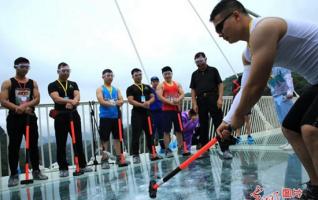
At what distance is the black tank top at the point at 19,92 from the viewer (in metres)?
4.52

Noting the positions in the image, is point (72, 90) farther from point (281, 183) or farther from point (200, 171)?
point (281, 183)

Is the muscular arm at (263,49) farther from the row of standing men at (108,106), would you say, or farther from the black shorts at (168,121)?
the black shorts at (168,121)

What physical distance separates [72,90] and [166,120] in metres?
1.72

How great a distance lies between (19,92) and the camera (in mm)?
4570

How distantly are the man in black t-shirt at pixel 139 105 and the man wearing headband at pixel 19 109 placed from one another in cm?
157

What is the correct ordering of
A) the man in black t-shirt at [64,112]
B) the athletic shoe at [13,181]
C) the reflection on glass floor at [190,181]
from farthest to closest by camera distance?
the man in black t-shirt at [64,112] < the athletic shoe at [13,181] < the reflection on glass floor at [190,181]

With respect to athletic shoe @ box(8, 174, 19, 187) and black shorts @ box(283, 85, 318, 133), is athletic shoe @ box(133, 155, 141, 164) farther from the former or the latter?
black shorts @ box(283, 85, 318, 133)

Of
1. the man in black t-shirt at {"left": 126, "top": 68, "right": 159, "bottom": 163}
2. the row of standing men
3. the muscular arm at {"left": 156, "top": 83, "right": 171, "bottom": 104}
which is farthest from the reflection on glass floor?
the muscular arm at {"left": 156, "top": 83, "right": 171, "bottom": 104}

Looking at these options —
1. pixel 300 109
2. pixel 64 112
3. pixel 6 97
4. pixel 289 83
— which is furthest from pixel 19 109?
pixel 289 83

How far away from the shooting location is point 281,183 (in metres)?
2.88

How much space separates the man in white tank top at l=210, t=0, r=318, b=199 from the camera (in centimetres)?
173

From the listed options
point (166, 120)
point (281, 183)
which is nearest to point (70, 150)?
point (166, 120)

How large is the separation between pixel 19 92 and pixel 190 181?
2.69 metres

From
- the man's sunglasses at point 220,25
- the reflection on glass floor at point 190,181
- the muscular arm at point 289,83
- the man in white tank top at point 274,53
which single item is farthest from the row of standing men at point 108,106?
the man's sunglasses at point 220,25
